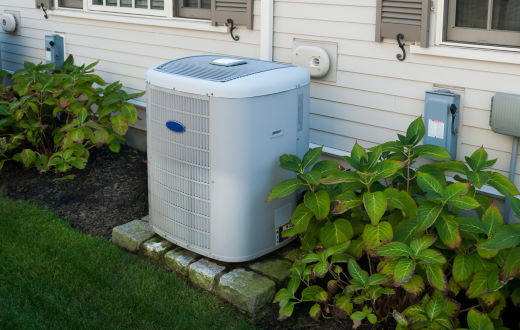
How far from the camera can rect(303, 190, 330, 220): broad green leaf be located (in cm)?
363

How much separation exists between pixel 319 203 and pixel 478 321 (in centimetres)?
97

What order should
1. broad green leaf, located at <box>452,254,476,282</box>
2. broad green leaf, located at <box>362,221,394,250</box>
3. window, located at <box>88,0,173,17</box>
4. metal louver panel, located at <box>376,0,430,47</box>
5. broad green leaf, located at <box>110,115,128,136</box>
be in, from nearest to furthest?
broad green leaf, located at <box>452,254,476,282</box>
broad green leaf, located at <box>362,221,394,250</box>
metal louver panel, located at <box>376,0,430,47</box>
broad green leaf, located at <box>110,115,128,136</box>
window, located at <box>88,0,173,17</box>

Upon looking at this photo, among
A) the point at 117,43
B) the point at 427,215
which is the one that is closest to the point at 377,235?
the point at 427,215

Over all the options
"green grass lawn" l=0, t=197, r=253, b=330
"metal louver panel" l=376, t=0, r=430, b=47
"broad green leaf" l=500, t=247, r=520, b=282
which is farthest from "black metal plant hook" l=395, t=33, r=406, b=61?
"green grass lawn" l=0, t=197, r=253, b=330

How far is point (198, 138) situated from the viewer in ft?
12.5

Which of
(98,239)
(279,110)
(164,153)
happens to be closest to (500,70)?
(279,110)

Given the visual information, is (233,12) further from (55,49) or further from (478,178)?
(55,49)

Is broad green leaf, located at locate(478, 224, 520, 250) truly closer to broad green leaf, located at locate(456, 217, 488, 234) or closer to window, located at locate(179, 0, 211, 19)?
broad green leaf, located at locate(456, 217, 488, 234)

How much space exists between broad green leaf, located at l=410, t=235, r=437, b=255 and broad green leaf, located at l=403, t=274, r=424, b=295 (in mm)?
167

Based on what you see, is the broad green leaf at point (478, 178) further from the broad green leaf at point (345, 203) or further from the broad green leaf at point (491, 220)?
the broad green leaf at point (345, 203)

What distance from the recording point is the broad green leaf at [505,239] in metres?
3.04

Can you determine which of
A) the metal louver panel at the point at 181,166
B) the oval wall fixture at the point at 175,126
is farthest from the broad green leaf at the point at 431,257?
the oval wall fixture at the point at 175,126

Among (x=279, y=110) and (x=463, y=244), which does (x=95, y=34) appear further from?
(x=463, y=244)

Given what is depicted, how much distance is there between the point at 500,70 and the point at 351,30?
3.32 feet
